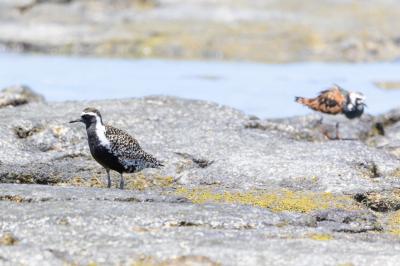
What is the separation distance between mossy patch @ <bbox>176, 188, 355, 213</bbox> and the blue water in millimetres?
13146

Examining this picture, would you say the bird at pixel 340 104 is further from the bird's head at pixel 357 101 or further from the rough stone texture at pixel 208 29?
the rough stone texture at pixel 208 29

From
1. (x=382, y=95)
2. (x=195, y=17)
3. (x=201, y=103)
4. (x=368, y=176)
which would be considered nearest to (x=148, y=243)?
A: (x=368, y=176)

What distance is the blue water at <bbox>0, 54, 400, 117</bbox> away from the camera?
31.4m

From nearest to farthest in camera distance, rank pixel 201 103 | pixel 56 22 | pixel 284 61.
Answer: pixel 201 103, pixel 284 61, pixel 56 22

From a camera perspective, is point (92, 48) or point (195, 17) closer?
point (92, 48)

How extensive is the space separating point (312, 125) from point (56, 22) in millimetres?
30614

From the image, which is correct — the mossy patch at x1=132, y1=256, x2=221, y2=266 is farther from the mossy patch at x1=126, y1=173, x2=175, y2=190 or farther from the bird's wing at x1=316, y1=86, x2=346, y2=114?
the bird's wing at x1=316, y1=86, x2=346, y2=114

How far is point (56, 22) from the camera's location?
161 ft

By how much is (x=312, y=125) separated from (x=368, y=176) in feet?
17.7

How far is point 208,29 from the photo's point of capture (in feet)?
157

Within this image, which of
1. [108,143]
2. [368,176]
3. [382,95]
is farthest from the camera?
[382,95]

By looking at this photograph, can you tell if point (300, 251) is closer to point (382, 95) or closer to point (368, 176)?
point (368, 176)

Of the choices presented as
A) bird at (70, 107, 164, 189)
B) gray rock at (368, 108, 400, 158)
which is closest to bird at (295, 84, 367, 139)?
gray rock at (368, 108, 400, 158)

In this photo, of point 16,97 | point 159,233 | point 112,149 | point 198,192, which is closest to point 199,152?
point 198,192
